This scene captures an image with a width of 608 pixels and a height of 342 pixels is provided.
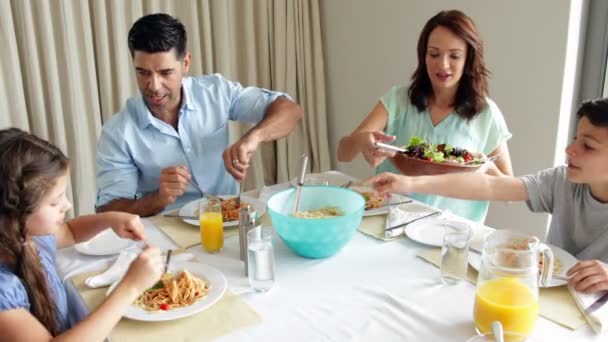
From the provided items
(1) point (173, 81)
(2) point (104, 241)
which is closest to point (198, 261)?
(2) point (104, 241)

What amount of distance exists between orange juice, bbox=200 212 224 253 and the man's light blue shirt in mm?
604

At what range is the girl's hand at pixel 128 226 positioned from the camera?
133cm

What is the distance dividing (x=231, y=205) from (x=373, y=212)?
464 mm

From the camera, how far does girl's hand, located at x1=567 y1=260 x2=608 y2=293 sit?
109cm

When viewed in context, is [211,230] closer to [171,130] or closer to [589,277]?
[171,130]

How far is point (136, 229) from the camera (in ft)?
4.34

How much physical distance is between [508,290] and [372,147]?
2.77 feet

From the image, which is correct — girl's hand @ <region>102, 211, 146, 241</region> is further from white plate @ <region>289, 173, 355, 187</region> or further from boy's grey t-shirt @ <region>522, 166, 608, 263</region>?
boy's grey t-shirt @ <region>522, 166, 608, 263</region>

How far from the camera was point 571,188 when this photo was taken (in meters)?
1.50

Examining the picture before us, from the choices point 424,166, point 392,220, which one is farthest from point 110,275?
point 424,166

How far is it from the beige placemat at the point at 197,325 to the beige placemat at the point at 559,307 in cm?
55

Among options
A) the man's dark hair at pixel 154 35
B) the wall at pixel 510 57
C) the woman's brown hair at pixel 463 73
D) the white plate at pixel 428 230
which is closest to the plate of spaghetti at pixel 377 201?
the white plate at pixel 428 230

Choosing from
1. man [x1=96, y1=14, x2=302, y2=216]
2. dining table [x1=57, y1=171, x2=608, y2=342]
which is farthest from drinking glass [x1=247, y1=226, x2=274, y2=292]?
man [x1=96, y1=14, x2=302, y2=216]

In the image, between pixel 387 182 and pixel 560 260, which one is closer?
pixel 560 260
